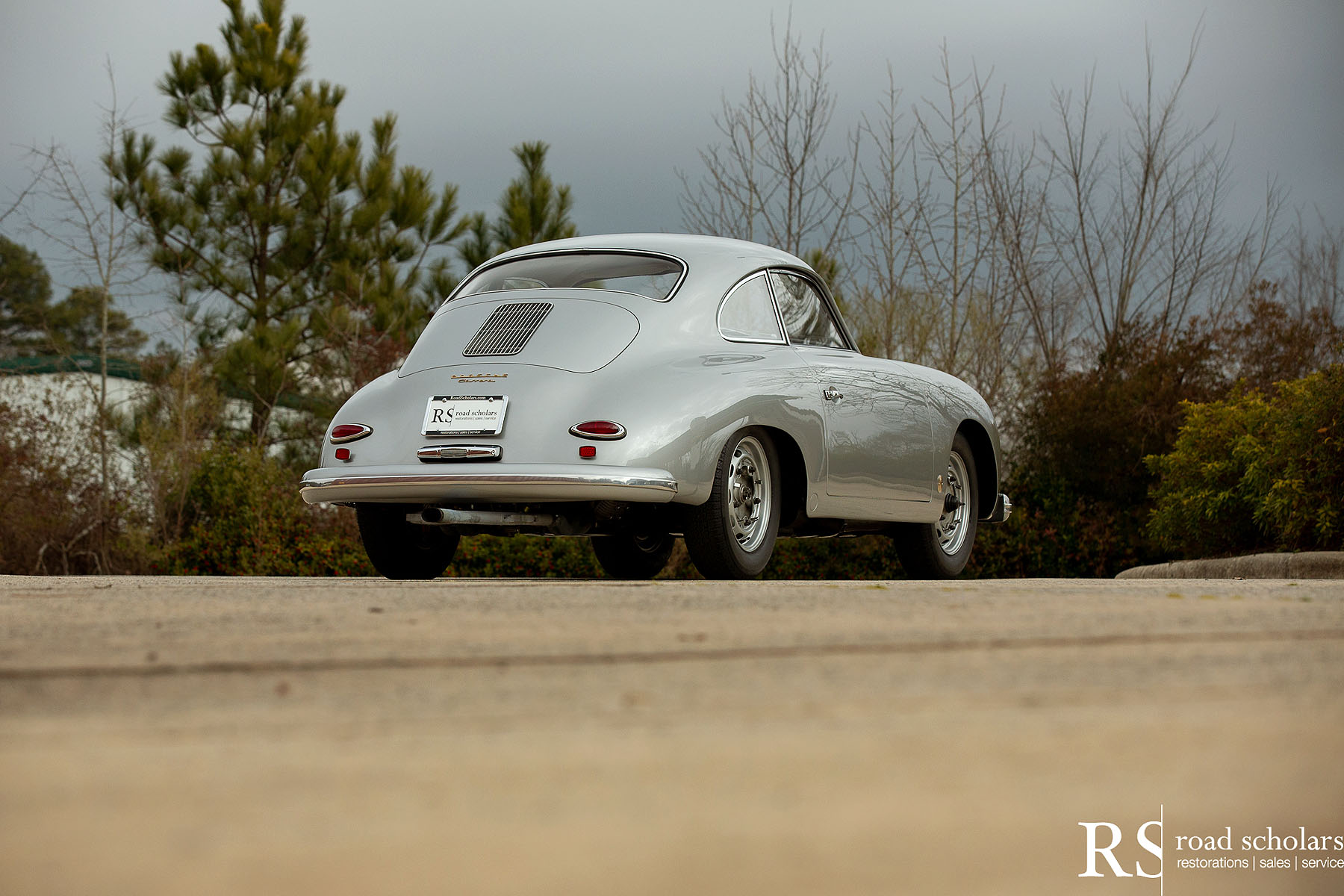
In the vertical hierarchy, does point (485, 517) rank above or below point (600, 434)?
below

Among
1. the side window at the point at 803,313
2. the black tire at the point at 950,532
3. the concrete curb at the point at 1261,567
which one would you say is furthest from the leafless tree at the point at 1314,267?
the side window at the point at 803,313

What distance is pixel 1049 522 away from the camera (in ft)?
49.0

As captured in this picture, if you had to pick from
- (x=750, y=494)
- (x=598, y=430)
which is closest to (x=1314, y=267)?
(x=750, y=494)

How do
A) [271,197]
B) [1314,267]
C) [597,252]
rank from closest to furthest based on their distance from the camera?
[597,252], [271,197], [1314,267]

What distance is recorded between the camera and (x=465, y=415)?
20.8 feet

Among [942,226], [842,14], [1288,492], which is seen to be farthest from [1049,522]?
[842,14]

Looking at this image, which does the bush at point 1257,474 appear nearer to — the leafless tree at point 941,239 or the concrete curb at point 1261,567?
the concrete curb at point 1261,567

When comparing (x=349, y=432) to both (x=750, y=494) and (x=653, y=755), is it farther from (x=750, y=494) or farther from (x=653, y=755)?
(x=653, y=755)

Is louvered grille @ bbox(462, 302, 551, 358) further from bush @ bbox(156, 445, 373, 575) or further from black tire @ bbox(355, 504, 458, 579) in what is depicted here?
bush @ bbox(156, 445, 373, 575)

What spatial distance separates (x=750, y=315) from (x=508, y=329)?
1320 millimetres

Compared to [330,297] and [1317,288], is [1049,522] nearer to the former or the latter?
[330,297]

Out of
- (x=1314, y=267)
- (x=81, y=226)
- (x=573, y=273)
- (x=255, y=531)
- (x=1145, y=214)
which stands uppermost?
(x=1314, y=267)

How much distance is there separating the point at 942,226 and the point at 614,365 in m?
13.0

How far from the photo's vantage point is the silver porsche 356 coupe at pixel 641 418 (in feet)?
20.2
